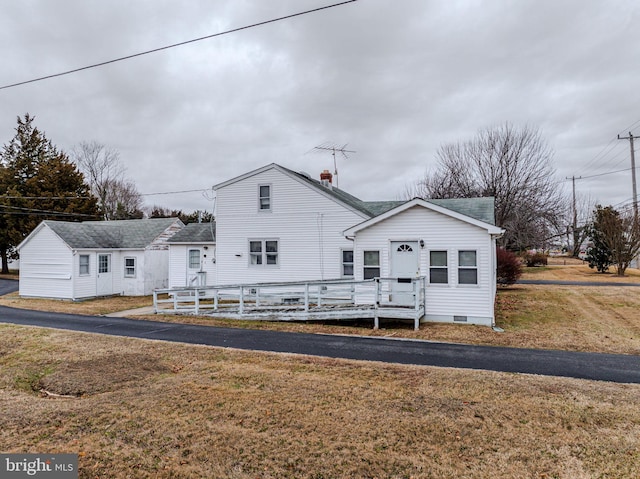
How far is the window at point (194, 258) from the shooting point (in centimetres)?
2088

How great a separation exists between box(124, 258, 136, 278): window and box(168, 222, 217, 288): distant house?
387cm

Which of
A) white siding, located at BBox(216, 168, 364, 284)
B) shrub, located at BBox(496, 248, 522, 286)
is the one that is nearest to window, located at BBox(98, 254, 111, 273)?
white siding, located at BBox(216, 168, 364, 284)

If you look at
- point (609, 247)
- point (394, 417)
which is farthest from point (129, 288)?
point (609, 247)

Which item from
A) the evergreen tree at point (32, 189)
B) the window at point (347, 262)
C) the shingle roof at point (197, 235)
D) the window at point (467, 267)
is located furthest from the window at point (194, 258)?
the evergreen tree at point (32, 189)

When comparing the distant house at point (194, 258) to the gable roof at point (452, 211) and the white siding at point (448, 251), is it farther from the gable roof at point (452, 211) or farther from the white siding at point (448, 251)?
the white siding at point (448, 251)

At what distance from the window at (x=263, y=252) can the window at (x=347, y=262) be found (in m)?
3.32

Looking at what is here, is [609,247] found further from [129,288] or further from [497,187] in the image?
[129,288]

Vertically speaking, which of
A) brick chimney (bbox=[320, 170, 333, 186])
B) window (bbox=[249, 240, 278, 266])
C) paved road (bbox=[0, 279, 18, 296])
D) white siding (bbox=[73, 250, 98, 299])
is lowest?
paved road (bbox=[0, 279, 18, 296])

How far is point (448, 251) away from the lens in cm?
1316

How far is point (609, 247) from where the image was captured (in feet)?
102

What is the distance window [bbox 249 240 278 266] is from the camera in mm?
18156

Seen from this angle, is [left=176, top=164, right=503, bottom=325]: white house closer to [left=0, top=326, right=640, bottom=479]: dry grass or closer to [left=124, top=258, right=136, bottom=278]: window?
[left=124, top=258, right=136, bottom=278]: window

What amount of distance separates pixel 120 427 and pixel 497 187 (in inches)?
1446

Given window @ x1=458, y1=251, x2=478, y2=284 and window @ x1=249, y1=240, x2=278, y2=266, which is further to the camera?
window @ x1=249, y1=240, x2=278, y2=266
